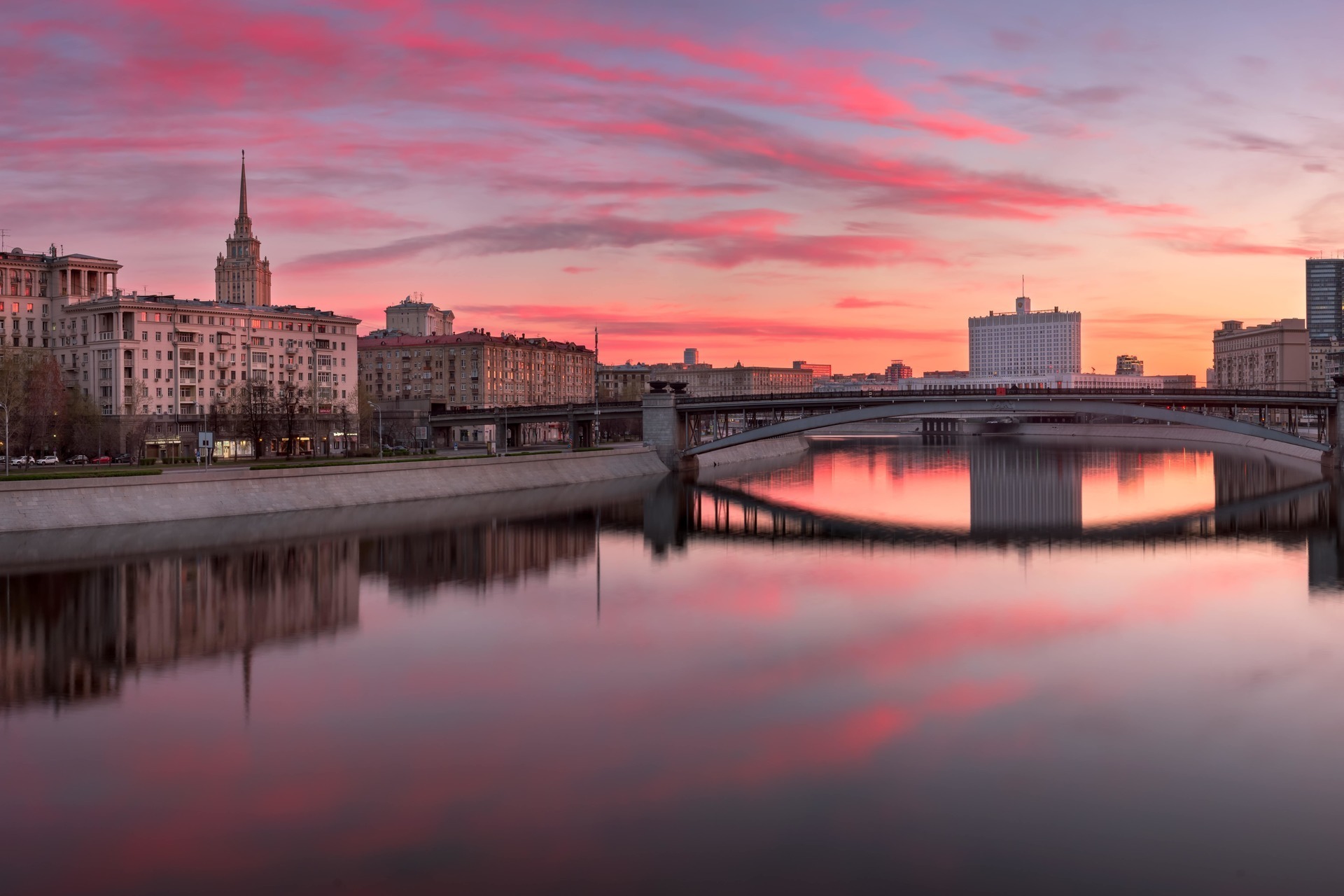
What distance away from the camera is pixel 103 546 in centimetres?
4422

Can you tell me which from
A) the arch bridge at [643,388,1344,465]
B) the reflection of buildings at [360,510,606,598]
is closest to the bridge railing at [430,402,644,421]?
the arch bridge at [643,388,1344,465]

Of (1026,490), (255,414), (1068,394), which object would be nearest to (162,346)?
(255,414)

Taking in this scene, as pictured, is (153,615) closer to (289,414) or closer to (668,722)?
(668,722)

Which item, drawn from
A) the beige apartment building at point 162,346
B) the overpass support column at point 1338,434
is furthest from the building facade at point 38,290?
the overpass support column at point 1338,434

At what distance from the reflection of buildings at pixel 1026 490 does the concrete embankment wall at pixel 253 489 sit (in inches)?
1105

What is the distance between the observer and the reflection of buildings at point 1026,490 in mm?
59500

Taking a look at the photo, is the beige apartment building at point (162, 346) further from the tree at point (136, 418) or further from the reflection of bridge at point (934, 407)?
the reflection of bridge at point (934, 407)

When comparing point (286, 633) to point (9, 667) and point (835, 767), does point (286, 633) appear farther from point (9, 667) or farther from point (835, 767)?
point (835, 767)

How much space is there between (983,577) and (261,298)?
6894 inches

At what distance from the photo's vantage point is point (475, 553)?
45031 millimetres

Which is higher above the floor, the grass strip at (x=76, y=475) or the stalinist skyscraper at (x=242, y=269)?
the stalinist skyscraper at (x=242, y=269)

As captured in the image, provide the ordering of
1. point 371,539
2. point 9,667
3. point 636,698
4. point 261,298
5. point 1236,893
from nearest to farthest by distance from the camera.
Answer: point 1236,893, point 636,698, point 9,667, point 371,539, point 261,298

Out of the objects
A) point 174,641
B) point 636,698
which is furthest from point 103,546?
point 636,698

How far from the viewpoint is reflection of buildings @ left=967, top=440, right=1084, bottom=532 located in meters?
59.5
